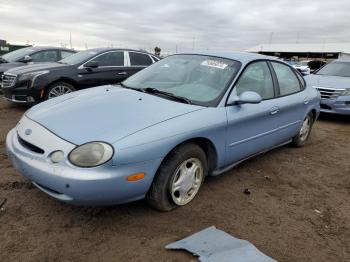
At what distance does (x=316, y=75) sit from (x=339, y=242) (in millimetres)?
7422

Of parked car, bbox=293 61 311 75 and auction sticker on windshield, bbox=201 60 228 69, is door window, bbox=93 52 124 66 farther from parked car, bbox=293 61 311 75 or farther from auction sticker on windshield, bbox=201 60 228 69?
auction sticker on windshield, bbox=201 60 228 69

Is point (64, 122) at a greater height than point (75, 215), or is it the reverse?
point (64, 122)

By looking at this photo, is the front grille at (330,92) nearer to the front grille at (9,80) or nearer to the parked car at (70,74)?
the parked car at (70,74)

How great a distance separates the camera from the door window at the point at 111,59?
787 centimetres

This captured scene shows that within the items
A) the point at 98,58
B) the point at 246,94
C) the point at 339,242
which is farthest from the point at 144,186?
the point at 98,58

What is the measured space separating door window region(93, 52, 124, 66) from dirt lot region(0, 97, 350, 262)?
4.12m

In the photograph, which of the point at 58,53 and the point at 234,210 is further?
the point at 58,53

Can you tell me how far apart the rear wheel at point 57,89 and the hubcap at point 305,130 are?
4.84 meters

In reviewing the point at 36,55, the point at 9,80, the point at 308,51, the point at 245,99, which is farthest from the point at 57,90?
the point at 308,51

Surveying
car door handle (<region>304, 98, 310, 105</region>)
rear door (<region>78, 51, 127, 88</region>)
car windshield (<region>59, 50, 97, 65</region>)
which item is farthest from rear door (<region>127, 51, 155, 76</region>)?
car door handle (<region>304, 98, 310, 105</region>)

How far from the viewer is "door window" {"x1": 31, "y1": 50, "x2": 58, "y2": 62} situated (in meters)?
9.91

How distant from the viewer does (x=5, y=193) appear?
3.38 meters

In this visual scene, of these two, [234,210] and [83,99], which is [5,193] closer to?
[83,99]

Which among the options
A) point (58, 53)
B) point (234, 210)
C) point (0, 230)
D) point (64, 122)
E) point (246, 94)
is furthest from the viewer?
point (58, 53)
